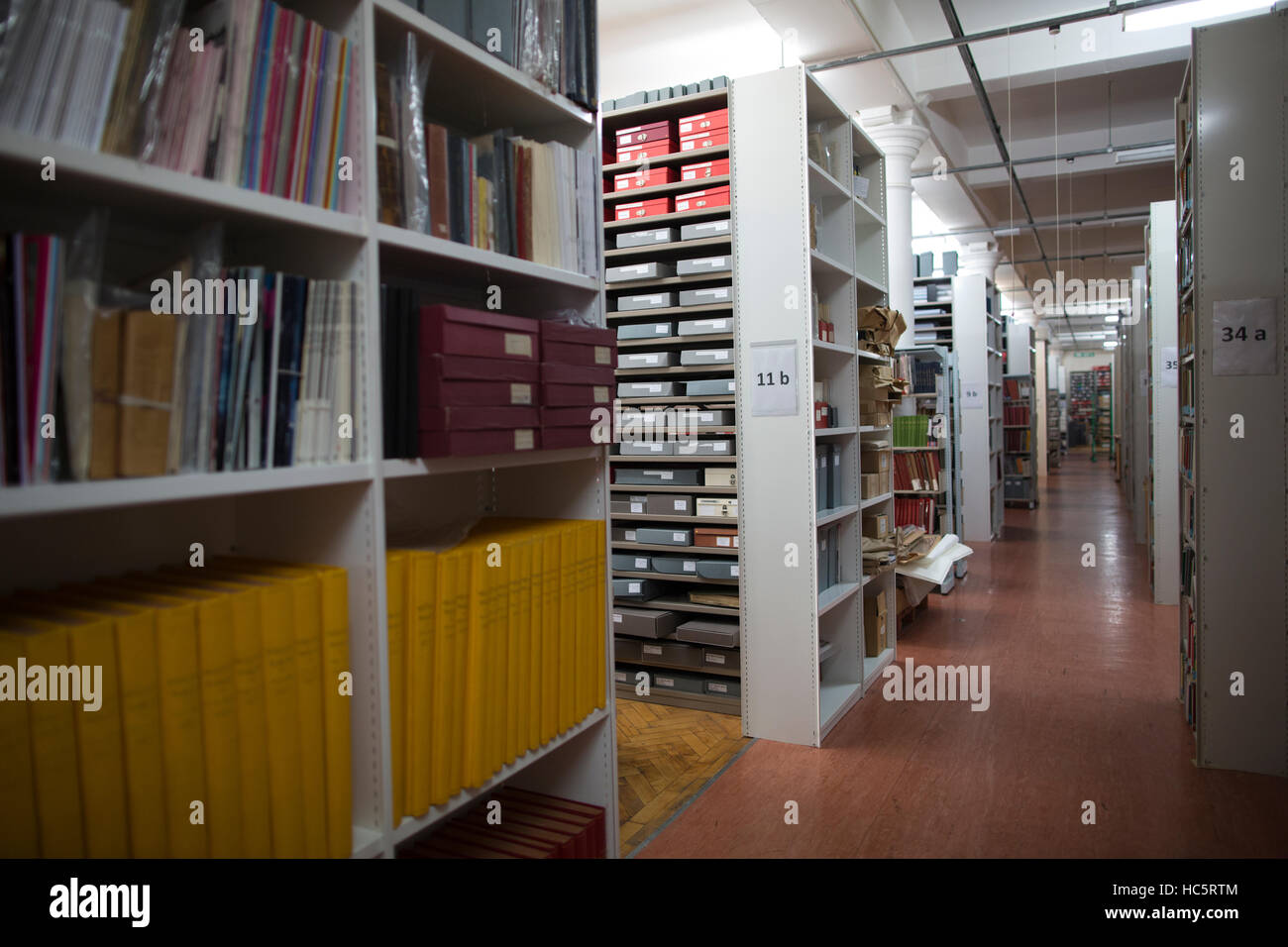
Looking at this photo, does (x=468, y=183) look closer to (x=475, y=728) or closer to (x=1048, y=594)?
(x=475, y=728)

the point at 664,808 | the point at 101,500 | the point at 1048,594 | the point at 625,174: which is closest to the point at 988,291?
the point at 1048,594

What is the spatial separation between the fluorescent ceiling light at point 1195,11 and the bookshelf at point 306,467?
21.9ft

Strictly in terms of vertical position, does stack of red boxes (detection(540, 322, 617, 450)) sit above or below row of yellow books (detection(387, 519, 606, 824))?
above

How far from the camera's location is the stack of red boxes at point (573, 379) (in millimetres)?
1901

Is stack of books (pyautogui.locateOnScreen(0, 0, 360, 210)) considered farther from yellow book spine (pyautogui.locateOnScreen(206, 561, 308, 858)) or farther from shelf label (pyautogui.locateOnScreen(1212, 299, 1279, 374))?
shelf label (pyautogui.locateOnScreen(1212, 299, 1279, 374))

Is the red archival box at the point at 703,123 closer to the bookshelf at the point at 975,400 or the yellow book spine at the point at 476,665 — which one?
the yellow book spine at the point at 476,665

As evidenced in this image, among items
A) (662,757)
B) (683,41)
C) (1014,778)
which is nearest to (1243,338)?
(1014,778)

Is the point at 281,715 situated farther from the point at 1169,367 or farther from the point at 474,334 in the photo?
the point at 1169,367

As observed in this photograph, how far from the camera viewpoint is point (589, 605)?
2146 mm

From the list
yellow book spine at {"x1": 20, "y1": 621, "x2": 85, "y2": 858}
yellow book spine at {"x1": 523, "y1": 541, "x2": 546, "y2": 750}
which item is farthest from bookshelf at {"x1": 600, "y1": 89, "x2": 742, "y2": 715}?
yellow book spine at {"x1": 20, "y1": 621, "x2": 85, "y2": 858}

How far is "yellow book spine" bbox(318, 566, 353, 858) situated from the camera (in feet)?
4.77

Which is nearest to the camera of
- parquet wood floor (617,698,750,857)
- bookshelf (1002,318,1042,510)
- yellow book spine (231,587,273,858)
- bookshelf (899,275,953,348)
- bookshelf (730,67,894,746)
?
yellow book spine (231,587,273,858)

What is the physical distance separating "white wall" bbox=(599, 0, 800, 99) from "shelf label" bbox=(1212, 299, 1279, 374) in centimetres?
402
